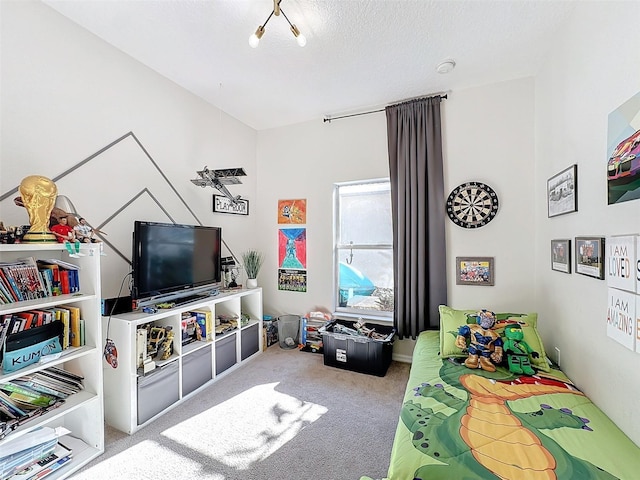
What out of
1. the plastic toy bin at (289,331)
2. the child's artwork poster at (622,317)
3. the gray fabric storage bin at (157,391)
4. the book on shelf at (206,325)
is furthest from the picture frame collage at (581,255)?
the gray fabric storage bin at (157,391)

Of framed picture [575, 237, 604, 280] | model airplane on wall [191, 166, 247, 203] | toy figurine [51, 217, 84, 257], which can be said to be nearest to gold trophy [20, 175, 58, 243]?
toy figurine [51, 217, 84, 257]

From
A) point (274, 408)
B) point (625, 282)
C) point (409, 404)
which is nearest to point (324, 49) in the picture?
point (625, 282)

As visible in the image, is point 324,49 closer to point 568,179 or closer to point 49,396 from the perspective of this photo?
point 568,179

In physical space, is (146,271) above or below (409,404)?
above

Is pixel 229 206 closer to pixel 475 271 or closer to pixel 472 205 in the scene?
pixel 472 205

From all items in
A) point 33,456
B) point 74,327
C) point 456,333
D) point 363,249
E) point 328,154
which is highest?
point 328,154

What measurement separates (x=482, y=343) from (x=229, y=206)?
2.85 metres

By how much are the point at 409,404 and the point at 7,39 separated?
3144mm

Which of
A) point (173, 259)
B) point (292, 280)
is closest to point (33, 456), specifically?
point (173, 259)

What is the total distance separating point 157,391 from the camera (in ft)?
6.76

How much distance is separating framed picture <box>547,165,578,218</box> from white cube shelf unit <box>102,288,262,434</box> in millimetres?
2793

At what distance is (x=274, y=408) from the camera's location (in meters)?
2.16

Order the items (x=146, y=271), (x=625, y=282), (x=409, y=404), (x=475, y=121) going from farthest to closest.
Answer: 1. (x=475, y=121)
2. (x=146, y=271)
3. (x=409, y=404)
4. (x=625, y=282)

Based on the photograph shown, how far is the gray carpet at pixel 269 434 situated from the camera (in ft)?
5.20
